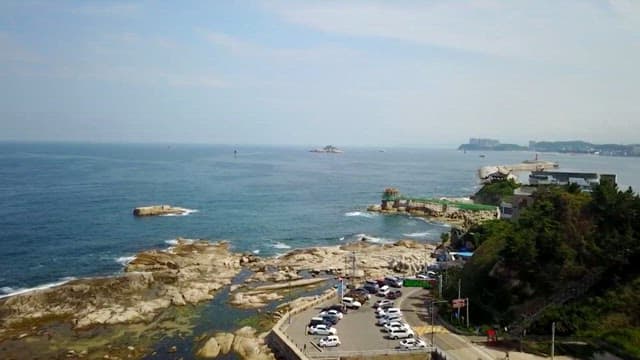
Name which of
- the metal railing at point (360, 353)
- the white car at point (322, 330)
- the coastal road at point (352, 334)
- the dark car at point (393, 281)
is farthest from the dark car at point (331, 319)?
the dark car at point (393, 281)

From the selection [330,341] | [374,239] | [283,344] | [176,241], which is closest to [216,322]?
[283,344]

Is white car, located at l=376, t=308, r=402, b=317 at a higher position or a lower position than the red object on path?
lower

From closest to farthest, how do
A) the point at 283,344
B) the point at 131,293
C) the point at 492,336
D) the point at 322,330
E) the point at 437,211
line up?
the point at 492,336, the point at 283,344, the point at 322,330, the point at 131,293, the point at 437,211

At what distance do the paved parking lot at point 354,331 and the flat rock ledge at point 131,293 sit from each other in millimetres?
13064

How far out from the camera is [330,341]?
34.0 m

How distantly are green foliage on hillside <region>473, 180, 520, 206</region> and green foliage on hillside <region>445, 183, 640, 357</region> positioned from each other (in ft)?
202

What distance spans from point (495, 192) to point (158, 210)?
6362cm

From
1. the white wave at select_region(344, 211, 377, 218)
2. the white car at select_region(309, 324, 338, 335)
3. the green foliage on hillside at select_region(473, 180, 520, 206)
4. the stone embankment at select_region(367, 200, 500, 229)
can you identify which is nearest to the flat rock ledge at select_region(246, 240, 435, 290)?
the white car at select_region(309, 324, 338, 335)

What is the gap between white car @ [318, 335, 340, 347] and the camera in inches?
1331

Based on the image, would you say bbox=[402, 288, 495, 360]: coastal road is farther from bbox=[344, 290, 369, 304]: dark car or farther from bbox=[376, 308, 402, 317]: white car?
bbox=[344, 290, 369, 304]: dark car

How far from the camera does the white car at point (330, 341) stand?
33812 mm

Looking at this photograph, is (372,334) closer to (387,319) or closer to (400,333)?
(400,333)

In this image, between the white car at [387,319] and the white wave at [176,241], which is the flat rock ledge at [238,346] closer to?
the white car at [387,319]

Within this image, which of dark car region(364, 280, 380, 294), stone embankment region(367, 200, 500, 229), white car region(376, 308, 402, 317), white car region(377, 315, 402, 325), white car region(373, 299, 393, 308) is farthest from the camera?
stone embankment region(367, 200, 500, 229)
